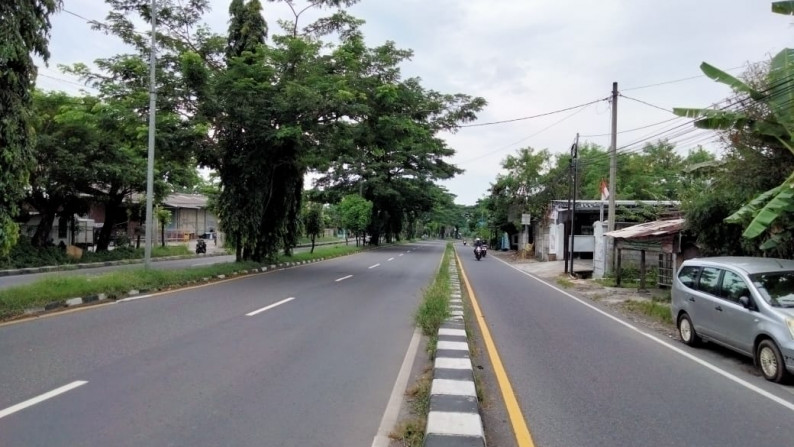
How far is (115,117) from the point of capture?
17594 mm

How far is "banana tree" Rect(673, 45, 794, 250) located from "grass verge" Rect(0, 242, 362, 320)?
13667 mm

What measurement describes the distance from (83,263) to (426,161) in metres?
34.7

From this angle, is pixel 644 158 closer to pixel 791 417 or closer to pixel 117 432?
pixel 791 417

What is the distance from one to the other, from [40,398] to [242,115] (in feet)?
50.2

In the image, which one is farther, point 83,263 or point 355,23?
point 83,263

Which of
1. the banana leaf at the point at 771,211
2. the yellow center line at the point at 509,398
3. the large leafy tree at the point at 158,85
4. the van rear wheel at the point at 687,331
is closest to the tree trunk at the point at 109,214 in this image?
the large leafy tree at the point at 158,85

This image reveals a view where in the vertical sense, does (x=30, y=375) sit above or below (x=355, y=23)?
below

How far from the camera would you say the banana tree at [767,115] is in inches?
417

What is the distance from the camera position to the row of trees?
61.6ft

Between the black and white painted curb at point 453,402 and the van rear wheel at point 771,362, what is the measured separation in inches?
156

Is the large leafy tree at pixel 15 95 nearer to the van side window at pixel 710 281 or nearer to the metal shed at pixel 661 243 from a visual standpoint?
the van side window at pixel 710 281

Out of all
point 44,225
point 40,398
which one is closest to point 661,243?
point 40,398

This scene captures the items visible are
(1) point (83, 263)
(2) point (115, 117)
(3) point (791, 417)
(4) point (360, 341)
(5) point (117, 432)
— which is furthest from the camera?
(1) point (83, 263)

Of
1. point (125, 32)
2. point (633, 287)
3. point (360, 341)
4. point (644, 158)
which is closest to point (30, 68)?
point (360, 341)
